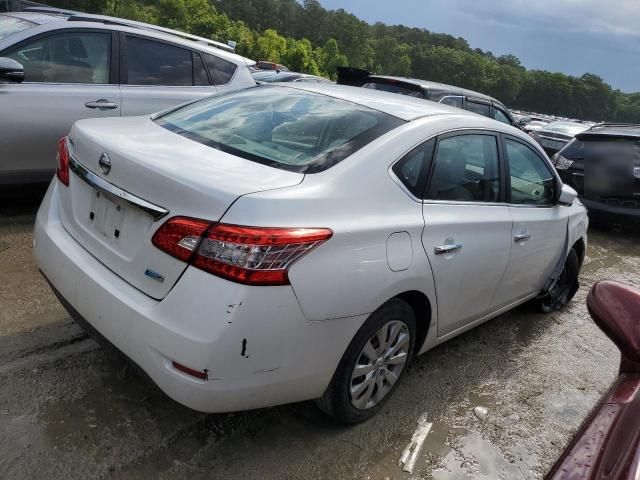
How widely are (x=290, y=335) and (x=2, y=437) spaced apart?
1334 mm

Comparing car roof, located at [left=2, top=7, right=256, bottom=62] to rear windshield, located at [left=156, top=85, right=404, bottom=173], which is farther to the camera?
car roof, located at [left=2, top=7, right=256, bottom=62]

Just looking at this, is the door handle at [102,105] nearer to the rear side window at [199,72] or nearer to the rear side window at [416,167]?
the rear side window at [199,72]

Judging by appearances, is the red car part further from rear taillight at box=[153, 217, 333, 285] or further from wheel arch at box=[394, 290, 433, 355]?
rear taillight at box=[153, 217, 333, 285]

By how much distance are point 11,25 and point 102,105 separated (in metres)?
0.97

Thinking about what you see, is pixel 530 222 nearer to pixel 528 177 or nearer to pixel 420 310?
pixel 528 177

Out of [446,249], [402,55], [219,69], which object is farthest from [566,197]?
[402,55]

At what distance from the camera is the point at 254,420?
2.74m

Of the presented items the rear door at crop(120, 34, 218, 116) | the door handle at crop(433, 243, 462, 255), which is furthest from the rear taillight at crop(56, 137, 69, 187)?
the rear door at crop(120, 34, 218, 116)

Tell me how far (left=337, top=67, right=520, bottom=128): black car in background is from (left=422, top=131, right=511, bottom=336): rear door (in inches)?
168

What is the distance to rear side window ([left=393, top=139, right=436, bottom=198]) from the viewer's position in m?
2.67

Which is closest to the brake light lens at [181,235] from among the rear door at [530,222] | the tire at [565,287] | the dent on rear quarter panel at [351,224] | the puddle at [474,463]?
the dent on rear quarter panel at [351,224]

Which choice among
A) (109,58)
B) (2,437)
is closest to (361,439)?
(2,437)

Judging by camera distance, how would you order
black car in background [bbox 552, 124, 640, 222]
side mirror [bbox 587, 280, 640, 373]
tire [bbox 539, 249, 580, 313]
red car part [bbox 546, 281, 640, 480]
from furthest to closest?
1. black car in background [bbox 552, 124, 640, 222]
2. tire [bbox 539, 249, 580, 313]
3. side mirror [bbox 587, 280, 640, 373]
4. red car part [bbox 546, 281, 640, 480]

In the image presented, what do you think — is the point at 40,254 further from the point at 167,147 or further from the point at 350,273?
the point at 350,273
